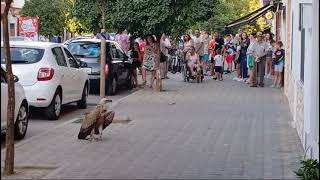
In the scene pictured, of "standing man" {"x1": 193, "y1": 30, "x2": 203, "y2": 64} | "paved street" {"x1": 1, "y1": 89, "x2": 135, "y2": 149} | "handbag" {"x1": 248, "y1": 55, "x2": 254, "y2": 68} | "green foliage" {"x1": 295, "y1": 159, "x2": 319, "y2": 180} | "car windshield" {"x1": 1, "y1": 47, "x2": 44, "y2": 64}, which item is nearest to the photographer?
"green foliage" {"x1": 295, "y1": 159, "x2": 319, "y2": 180}

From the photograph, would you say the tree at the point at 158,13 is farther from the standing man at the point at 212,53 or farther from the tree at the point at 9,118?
the tree at the point at 9,118

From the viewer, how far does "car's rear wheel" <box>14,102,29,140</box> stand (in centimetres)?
1163

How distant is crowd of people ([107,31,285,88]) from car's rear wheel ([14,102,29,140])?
9.88 meters

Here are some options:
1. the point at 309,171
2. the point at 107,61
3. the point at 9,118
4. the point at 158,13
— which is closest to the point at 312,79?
the point at 309,171

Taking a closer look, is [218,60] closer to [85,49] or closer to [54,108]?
[85,49]

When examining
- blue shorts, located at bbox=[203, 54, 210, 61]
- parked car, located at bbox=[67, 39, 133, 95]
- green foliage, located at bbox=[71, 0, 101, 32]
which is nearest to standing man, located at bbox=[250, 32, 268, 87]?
parked car, located at bbox=[67, 39, 133, 95]

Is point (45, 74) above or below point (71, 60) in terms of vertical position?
below

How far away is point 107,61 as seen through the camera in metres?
20.4

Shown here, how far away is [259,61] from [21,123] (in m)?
13.1

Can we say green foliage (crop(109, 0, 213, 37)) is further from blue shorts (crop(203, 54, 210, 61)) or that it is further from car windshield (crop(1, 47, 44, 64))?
blue shorts (crop(203, 54, 210, 61))

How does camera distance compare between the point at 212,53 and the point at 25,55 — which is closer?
the point at 25,55

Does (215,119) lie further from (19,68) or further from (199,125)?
(19,68)

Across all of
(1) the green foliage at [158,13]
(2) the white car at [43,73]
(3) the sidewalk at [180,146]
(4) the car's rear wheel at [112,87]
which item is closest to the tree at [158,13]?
(1) the green foliage at [158,13]

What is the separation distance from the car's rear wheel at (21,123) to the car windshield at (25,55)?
89.7 inches
